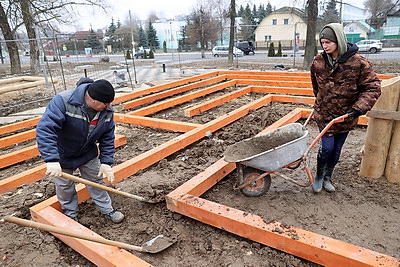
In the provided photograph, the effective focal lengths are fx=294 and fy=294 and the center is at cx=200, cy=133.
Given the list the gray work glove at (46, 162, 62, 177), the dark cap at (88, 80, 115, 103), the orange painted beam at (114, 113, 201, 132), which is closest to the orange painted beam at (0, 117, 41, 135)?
the orange painted beam at (114, 113, 201, 132)

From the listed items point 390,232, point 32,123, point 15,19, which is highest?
point 15,19

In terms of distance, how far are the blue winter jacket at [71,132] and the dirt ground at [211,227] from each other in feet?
2.26

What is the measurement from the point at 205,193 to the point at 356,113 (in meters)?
1.76

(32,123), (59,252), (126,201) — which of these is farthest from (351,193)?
(32,123)

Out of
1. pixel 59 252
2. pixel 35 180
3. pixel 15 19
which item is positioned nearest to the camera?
pixel 59 252

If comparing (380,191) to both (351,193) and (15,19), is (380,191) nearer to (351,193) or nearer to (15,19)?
(351,193)

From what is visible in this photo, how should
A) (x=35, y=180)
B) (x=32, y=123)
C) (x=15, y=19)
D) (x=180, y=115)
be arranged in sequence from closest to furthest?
(x=35, y=180), (x=32, y=123), (x=180, y=115), (x=15, y=19)

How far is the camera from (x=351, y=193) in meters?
3.26

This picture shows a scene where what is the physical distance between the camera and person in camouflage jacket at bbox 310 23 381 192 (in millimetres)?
2715

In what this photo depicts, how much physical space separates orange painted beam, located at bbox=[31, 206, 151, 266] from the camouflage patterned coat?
7.37 ft

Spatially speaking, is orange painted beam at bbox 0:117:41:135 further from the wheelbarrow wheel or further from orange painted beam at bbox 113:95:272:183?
the wheelbarrow wheel

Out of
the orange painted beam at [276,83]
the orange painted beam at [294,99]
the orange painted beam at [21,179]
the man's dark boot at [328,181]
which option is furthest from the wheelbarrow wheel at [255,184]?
the orange painted beam at [276,83]

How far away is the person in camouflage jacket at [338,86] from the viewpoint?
2.71 m

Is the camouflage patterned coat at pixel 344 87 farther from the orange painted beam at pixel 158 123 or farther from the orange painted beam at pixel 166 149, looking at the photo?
the orange painted beam at pixel 158 123
